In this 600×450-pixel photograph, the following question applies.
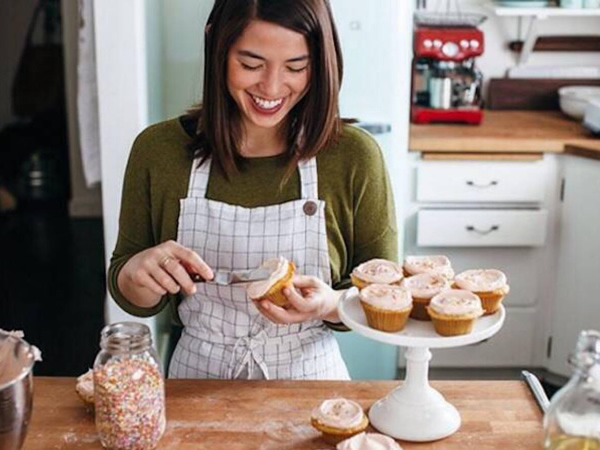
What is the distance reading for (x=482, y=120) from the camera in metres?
3.21

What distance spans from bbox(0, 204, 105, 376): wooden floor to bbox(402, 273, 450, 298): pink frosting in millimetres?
2083

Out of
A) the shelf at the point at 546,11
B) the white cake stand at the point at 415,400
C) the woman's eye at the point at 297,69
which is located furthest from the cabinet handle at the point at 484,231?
the white cake stand at the point at 415,400

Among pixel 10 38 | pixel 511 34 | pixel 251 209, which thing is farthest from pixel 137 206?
pixel 10 38

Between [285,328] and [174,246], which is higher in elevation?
[174,246]

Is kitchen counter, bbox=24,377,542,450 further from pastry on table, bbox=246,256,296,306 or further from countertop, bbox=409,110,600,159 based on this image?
countertop, bbox=409,110,600,159

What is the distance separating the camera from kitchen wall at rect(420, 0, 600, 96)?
3404 millimetres

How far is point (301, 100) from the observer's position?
1582 millimetres

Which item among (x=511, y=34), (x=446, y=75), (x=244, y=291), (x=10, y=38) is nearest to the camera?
(x=244, y=291)

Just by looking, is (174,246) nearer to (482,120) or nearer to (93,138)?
(93,138)

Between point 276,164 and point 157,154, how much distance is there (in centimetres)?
20

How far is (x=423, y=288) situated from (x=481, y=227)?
1.72m

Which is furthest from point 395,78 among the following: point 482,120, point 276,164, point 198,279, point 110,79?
point 198,279

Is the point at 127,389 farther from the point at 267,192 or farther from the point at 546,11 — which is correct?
the point at 546,11

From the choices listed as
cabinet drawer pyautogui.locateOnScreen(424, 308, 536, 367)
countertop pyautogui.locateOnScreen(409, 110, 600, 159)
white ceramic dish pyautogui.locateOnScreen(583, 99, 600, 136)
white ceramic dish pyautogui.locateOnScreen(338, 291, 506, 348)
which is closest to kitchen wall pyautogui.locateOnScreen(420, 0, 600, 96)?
countertop pyautogui.locateOnScreen(409, 110, 600, 159)
